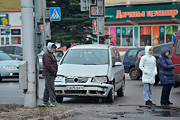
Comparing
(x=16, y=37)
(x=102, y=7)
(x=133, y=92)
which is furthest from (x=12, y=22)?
(x=133, y=92)

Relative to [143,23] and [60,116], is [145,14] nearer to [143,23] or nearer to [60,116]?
[143,23]

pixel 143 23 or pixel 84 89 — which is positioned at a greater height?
pixel 143 23

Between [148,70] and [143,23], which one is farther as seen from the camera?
[143,23]

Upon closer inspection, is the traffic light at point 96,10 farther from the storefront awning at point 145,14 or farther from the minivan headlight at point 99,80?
the storefront awning at point 145,14

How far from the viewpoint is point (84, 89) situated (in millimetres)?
14078

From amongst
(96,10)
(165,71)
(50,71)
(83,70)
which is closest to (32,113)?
(50,71)

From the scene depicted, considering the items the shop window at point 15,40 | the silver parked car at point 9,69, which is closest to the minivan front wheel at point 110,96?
the silver parked car at point 9,69

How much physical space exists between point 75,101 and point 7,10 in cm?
462

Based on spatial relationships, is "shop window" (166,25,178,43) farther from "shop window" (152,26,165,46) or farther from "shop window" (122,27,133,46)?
"shop window" (122,27,133,46)

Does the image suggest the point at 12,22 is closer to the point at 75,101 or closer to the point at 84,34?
the point at 84,34

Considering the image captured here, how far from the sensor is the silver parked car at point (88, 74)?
558 inches

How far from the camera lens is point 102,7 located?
83.5ft

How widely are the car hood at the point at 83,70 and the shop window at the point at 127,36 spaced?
36087 mm

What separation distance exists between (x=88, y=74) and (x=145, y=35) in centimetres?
3604
